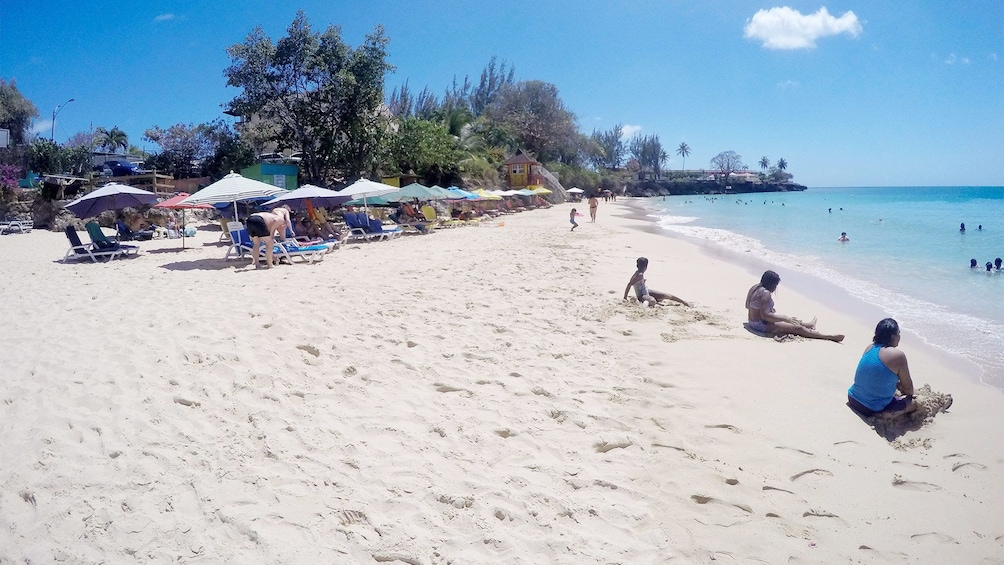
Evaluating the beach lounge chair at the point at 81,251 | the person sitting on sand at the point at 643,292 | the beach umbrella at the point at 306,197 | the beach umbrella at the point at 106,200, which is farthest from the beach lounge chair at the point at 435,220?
the person sitting on sand at the point at 643,292

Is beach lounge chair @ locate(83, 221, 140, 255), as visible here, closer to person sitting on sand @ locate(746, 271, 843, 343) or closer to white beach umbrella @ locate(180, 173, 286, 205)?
white beach umbrella @ locate(180, 173, 286, 205)

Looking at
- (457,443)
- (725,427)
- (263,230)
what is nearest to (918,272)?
(725,427)

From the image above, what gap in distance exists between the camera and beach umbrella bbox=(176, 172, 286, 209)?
971 centimetres

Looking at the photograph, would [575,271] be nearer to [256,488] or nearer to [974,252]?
[256,488]

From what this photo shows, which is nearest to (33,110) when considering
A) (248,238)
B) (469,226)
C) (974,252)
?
(469,226)

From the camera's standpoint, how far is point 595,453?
3.08m

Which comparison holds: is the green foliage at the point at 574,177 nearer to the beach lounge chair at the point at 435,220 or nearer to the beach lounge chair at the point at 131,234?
the beach lounge chair at the point at 435,220

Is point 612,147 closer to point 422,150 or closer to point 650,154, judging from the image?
point 650,154

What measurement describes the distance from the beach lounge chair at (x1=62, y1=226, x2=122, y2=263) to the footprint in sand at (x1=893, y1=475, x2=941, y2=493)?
12.8 meters

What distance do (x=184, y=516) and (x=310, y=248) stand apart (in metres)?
A: 8.12

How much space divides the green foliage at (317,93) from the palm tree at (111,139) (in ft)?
98.0

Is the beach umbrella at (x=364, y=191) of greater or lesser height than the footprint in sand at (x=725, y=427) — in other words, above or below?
above

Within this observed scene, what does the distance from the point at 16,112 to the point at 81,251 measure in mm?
32522

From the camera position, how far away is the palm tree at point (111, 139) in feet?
137
